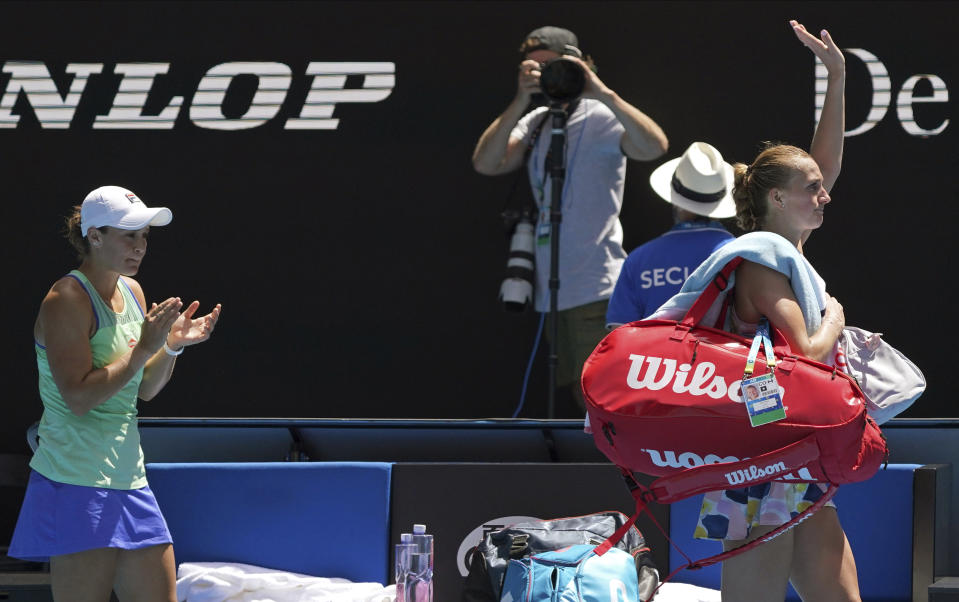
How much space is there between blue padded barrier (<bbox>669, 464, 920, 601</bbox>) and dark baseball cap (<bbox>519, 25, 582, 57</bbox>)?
2.02 metres

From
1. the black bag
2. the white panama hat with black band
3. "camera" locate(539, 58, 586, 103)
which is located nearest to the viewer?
the black bag

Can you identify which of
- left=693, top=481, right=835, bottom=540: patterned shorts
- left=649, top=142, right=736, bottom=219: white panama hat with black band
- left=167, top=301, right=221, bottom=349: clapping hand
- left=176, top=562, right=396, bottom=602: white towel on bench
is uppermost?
left=649, top=142, right=736, bottom=219: white panama hat with black band

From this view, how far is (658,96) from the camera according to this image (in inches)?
236

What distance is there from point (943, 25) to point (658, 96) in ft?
4.12

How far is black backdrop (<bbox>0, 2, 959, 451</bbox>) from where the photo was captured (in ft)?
20.0

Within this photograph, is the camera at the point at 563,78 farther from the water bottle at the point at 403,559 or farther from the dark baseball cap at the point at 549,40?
the water bottle at the point at 403,559

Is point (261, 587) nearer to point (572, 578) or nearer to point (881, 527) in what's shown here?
point (572, 578)

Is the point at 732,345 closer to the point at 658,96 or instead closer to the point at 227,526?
the point at 227,526

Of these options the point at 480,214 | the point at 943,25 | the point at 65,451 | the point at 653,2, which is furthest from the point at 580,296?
the point at 65,451

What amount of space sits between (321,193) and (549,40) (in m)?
1.36

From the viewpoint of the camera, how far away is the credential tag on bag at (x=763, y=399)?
2.84 metres

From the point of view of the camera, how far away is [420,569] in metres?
4.38

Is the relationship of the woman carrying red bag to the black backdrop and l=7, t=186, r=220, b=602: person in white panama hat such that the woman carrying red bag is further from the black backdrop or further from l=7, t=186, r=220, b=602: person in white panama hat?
the black backdrop

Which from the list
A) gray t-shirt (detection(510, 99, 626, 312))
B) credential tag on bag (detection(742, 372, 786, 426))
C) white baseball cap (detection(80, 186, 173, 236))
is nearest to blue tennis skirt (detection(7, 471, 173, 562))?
white baseball cap (detection(80, 186, 173, 236))
